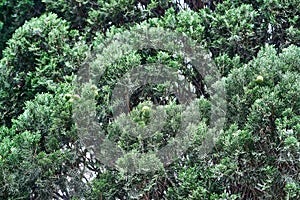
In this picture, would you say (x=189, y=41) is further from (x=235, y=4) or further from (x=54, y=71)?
(x=54, y=71)

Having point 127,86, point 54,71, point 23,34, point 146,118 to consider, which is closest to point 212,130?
point 146,118

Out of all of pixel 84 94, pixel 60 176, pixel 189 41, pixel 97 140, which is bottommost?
pixel 60 176

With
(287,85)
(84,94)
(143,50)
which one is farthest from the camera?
(143,50)

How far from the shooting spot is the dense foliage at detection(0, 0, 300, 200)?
13.5ft

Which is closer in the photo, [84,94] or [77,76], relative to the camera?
[84,94]

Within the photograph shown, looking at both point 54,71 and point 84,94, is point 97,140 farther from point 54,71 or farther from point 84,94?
point 54,71

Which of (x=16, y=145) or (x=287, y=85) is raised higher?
(x=287, y=85)

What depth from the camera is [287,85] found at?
4180 millimetres

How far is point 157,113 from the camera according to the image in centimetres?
426

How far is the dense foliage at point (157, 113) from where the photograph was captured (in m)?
4.13

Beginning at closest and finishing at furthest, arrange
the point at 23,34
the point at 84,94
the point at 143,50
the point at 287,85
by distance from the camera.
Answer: the point at 287,85
the point at 84,94
the point at 143,50
the point at 23,34

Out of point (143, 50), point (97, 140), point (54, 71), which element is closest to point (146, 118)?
point (97, 140)

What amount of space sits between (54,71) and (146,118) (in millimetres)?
1298

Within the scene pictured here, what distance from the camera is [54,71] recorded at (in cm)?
516
